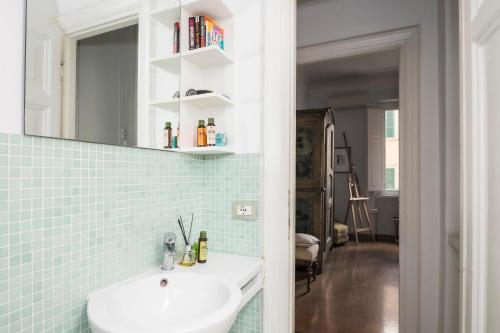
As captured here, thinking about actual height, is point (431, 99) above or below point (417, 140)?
above

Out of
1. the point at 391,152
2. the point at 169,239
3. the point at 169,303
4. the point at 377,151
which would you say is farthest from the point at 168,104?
the point at 391,152

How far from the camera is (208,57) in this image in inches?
56.3

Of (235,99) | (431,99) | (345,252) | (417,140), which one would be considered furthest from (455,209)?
(345,252)

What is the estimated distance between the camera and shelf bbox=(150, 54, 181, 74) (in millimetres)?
1299

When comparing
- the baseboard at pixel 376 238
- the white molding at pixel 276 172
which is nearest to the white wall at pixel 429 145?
the white molding at pixel 276 172

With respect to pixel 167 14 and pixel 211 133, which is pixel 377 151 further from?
pixel 167 14

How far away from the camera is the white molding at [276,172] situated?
1.40 metres

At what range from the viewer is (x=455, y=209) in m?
1.67

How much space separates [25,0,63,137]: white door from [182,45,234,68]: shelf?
23.9 inches

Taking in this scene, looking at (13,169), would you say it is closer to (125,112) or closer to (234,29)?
(125,112)

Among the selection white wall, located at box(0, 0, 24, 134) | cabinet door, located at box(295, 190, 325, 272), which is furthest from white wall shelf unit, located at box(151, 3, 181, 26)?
cabinet door, located at box(295, 190, 325, 272)

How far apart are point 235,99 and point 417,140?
1.35m

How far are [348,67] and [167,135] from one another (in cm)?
393

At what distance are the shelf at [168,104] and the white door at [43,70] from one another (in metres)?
0.44
